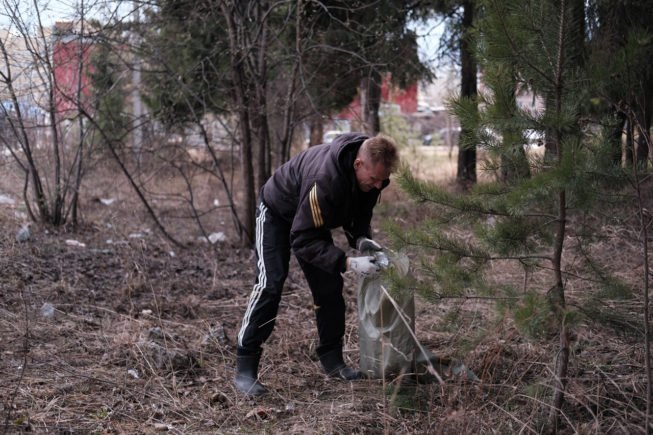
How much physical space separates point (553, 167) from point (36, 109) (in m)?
6.67

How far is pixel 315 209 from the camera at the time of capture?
11.7 ft

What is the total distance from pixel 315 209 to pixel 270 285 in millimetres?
576

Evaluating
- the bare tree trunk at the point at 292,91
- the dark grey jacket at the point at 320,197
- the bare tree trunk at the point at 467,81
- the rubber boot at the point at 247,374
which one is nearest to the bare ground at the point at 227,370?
the rubber boot at the point at 247,374

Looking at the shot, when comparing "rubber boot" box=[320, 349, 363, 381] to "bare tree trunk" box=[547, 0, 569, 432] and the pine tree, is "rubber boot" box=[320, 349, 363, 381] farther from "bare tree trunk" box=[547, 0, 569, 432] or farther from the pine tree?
"bare tree trunk" box=[547, 0, 569, 432]

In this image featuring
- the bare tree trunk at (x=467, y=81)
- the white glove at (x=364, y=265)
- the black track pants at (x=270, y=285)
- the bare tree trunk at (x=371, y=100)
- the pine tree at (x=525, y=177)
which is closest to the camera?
the pine tree at (x=525, y=177)

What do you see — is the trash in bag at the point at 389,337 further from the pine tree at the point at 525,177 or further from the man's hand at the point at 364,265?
the pine tree at the point at 525,177

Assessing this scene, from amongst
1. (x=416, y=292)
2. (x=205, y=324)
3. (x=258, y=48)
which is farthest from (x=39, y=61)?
(x=416, y=292)

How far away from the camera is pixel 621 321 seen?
3.06 metres

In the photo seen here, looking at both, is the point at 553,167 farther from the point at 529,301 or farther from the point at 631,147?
the point at 529,301

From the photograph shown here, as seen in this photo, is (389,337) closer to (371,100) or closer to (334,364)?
(334,364)

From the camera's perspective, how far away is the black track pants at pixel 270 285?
389 centimetres

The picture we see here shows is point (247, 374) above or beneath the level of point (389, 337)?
beneath

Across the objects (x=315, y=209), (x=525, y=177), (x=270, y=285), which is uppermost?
(x=525, y=177)

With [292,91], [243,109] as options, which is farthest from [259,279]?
[292,91]
